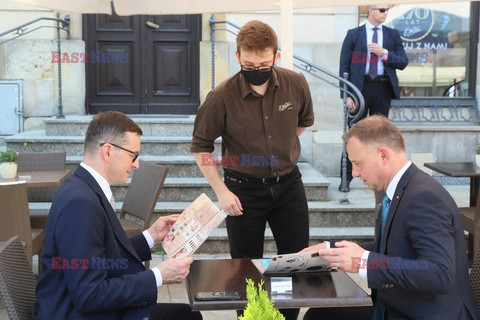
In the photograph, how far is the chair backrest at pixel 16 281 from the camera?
9.34 ft

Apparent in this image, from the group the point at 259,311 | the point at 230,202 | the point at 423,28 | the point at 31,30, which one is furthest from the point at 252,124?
the point at 423,28

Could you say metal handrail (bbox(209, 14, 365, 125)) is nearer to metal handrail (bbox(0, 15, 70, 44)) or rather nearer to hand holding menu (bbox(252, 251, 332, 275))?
metal handrail (bbox(0, 15, 70, 44))

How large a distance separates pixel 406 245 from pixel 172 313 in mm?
1232

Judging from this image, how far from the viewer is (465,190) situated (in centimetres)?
884

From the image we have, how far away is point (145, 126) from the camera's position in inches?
330

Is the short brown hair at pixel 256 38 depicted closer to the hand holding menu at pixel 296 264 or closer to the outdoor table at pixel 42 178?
the hand holding menu at pixel 296 264

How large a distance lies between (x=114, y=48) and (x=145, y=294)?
6.69 meters

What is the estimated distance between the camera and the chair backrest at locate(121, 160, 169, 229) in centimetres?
530

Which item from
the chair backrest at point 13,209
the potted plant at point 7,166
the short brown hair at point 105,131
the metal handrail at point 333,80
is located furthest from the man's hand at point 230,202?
the metal handrail at point 333,80

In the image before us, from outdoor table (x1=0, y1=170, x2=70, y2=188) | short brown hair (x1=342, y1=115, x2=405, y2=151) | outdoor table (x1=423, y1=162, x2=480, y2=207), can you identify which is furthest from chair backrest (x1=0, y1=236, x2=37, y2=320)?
outdoor table (x1=423, y1=162, x2=480, y2=207)

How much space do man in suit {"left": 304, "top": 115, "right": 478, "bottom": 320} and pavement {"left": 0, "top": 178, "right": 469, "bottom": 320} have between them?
7.54 ft

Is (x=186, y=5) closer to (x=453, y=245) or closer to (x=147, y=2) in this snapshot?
(x=147, y=2)

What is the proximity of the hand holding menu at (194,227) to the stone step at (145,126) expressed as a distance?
490cm

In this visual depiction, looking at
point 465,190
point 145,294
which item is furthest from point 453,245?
point 465,190
